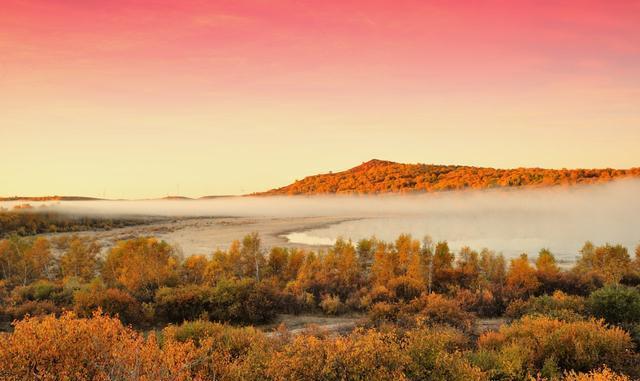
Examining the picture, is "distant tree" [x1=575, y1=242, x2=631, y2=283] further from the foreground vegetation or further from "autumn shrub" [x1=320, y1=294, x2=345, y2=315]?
"autumn shrub" [x1=320, y1=294, x2=345, y2=315]

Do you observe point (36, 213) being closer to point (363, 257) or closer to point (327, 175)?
point (363, 257)

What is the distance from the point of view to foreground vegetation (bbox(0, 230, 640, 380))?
31.0 feet

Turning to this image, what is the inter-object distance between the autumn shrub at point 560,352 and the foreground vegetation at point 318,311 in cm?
5

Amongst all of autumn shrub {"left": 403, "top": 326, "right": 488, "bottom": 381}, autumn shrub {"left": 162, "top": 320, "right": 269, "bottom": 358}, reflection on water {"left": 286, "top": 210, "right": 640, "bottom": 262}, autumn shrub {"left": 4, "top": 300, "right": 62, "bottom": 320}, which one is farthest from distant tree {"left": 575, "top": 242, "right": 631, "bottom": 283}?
autumn shrub {"left": 4, "top": 300, "right": 62, "bottom": 320}

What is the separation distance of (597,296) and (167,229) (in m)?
80.3

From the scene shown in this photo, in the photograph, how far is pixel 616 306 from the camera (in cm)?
1903

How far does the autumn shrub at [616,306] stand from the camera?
738 inches

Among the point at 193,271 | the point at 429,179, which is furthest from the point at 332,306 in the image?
the point at 429,179

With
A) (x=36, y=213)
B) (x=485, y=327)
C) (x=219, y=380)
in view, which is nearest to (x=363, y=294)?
(x=485, y=327)

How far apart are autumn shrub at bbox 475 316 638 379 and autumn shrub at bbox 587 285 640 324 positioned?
4595 mm

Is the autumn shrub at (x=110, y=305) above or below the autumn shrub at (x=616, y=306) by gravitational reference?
above

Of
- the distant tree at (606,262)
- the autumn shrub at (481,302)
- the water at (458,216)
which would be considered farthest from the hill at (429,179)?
the autumn shrub at (481,302)

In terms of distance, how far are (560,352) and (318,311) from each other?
554 inches

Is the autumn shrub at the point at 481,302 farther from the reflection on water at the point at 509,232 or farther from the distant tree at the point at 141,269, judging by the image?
the reflection on water at the point at 509,232
